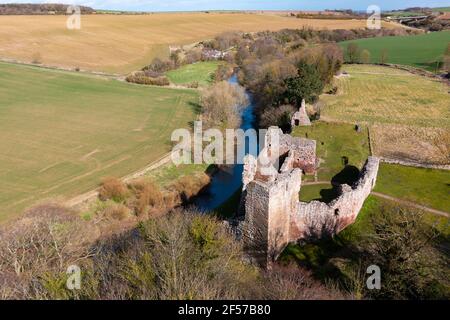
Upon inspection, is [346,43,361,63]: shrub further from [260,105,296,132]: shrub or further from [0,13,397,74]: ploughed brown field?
[260,105,296,132]: shrub

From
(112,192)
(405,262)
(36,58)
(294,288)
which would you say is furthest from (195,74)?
(294,288)

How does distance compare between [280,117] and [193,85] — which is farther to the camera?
[193,85]

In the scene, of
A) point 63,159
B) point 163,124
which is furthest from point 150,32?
point 63,159

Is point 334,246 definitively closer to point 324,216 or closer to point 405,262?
point 324,216

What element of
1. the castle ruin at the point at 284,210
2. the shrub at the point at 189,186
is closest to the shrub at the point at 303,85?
the shrub at the point at 189,186

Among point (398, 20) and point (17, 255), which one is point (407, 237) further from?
point (398, 20)

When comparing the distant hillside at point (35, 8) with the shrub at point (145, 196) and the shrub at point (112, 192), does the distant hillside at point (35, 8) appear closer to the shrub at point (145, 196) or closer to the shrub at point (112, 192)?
the shrub at point (112, 192)
